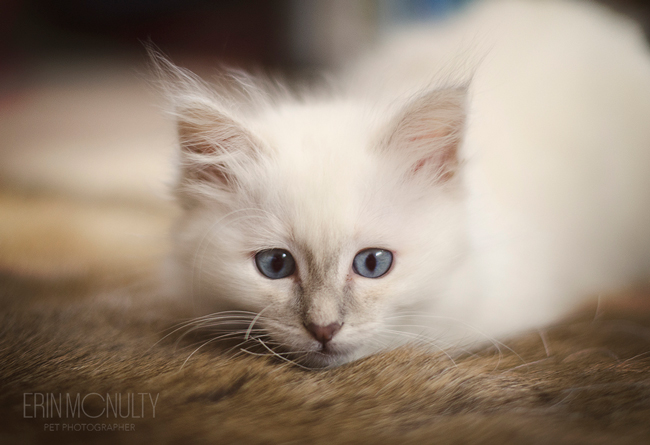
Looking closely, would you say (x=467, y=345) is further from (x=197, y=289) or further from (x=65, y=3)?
(x=65, y=3)

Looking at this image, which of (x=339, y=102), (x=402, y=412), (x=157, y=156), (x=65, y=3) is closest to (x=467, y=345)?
(x=402, y=412)

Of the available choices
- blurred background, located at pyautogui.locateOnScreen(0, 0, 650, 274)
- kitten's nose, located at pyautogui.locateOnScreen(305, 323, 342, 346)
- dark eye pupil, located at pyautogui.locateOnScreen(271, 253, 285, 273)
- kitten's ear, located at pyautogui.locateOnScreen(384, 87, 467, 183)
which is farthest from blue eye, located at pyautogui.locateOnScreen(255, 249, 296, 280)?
blurred background, located at pyautogui.locateOnScreen(0, 0, 650, 274)

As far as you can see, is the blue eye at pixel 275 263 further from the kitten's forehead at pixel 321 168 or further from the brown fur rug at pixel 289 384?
the brown fur rug at pixel 289 384

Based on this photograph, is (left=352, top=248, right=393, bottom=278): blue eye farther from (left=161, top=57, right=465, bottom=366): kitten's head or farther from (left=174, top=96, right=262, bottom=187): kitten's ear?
(left=174, top=96, right=262, bottom=187): kitten's ear

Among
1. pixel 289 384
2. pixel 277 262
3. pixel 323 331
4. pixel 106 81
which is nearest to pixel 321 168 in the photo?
pixel 277 262

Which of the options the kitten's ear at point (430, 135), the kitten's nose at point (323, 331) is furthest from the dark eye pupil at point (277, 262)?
the kitten's ear at point (430, 135)

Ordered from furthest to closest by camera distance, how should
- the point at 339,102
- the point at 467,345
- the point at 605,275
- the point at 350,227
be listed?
the point at 605,275 → the point at 339,102 → the point at 467,345 → the point at 350,227

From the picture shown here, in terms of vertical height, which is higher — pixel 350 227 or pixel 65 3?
pixel 65 3
